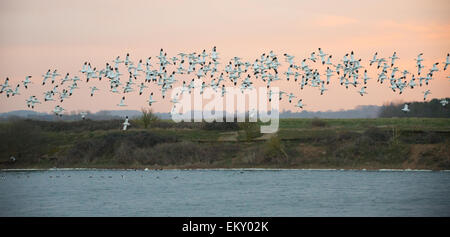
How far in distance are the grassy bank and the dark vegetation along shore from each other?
0.10m

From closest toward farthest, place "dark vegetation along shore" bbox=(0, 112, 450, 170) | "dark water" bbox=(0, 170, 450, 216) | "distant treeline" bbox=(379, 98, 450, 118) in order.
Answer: "dark water" bbox=(0, 170, 450, 216), "dark vegetation along shore" bbox=(0, 112, 450, 170), "distant treeline" bbox=(379, 98, 450, 118)

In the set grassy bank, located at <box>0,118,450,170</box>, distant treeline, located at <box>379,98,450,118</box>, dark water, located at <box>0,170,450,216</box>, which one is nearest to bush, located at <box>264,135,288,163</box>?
grassy bank, located at <box>0,118,450,170</box>

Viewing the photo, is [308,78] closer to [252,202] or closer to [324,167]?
[324,167]

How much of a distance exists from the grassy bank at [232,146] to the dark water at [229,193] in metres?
3.42

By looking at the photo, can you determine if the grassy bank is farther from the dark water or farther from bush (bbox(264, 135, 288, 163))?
the dark water

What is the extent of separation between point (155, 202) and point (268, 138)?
34245 millimetres

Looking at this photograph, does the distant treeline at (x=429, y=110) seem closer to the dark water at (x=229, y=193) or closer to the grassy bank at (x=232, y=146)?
the grassy bank at (x=232, y=146)

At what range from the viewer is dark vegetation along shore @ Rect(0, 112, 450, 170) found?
84250 millimetres

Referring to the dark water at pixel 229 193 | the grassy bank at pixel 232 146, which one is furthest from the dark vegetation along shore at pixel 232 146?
the dark water at pixel 229 193

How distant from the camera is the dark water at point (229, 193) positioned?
57312 mm

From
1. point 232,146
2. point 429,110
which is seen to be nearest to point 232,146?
point 232,146

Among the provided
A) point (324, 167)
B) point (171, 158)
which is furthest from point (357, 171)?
point (171, 158)

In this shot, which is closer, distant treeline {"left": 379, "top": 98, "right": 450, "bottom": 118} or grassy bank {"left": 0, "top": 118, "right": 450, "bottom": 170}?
grassy bank {"left": 0, "top": 118, "right": 450, "bottom": 170}
